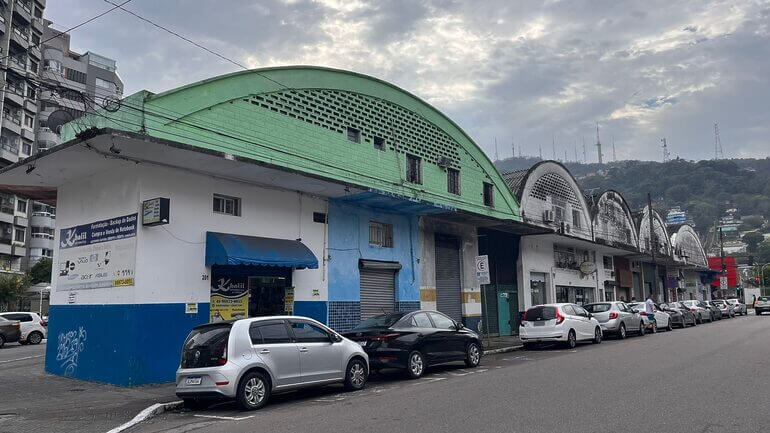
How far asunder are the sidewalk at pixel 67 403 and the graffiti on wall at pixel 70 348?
13.5 inches

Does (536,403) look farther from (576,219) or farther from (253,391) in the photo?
(576,219)

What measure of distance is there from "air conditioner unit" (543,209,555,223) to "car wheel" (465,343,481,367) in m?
16.6

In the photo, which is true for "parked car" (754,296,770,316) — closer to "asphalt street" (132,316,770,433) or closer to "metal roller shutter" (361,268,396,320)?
"asphalt street" (132,316,770,433)

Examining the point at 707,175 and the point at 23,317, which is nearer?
the point at 23,317

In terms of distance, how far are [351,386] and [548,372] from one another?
15.2 feet

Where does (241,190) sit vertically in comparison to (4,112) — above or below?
below

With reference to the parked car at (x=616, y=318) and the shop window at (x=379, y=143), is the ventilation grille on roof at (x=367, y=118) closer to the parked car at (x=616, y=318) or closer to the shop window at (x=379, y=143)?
the shop window at (x=379, y=143)

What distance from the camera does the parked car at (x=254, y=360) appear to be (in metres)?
9.52

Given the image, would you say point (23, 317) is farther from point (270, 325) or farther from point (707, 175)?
point (707, 175)

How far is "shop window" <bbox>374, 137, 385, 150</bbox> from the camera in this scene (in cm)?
2038

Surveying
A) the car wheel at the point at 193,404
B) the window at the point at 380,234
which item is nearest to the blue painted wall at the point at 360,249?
the window at the point at 380,234

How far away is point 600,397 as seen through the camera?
952cm

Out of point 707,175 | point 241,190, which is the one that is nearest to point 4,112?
point 241,190

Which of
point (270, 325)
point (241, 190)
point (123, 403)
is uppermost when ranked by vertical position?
point (241, 190)
